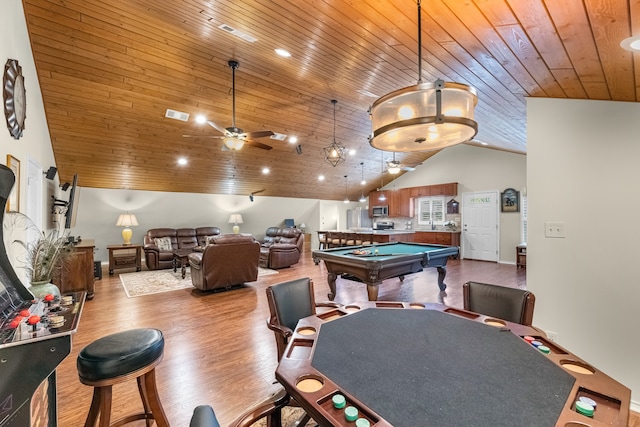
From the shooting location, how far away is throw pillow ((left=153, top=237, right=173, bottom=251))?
7223 mm

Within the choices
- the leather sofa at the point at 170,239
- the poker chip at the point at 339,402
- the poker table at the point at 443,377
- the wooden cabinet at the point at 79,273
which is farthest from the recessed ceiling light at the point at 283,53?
the leather sofa at the point at 170,239

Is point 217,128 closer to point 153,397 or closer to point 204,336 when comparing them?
point 204,336

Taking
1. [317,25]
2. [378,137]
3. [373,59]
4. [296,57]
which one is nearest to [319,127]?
[296,57]

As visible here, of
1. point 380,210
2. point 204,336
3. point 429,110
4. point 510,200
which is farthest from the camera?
point 380,210

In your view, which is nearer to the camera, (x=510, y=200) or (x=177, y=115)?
(x=177, y=115)

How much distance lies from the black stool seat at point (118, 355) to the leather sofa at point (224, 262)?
3.14 metres

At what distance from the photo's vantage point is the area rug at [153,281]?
196 inches

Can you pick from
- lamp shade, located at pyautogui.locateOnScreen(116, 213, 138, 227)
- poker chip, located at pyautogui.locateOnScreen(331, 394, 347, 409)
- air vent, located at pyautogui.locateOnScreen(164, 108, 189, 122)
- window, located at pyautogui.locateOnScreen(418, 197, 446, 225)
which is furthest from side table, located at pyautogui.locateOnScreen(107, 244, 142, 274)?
window, located at pyautogui.locateOnScreen(418, 197, 446, 225)

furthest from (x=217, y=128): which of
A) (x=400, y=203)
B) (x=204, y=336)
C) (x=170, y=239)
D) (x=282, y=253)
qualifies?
(x=400, y=203)

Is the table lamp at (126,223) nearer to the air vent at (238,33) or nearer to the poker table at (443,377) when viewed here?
the air vent at (238,33)

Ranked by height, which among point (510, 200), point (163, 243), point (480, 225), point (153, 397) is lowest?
point (153, 397)

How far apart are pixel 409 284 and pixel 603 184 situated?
3.62 meters

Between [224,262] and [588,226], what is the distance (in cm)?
466

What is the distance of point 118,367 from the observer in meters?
1.41
